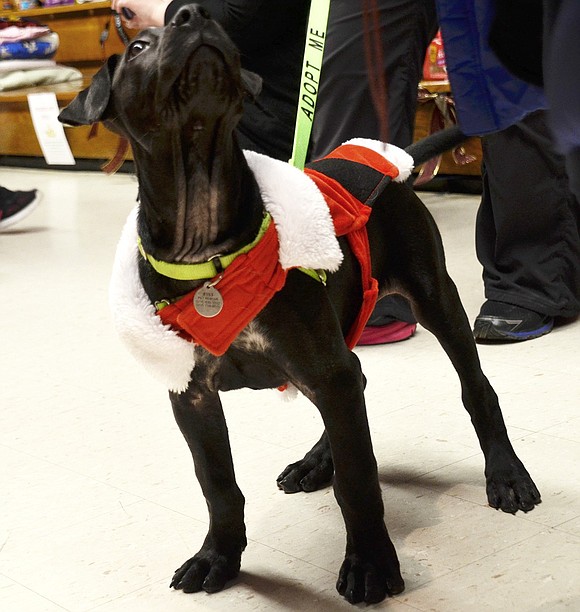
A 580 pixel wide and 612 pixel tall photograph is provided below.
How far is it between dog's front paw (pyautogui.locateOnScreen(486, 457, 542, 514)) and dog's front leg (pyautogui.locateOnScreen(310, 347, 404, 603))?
273 mm

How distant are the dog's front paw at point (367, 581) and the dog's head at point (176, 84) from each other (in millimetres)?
583

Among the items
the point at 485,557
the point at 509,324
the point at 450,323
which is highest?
the point at 450,323

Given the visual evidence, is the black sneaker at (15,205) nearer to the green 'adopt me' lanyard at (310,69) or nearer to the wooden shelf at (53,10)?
the wooden shelf at (53,10)

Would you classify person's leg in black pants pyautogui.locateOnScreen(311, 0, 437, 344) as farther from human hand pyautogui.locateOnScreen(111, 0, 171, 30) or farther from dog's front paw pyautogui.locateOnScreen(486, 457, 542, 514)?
dog's front paw pyautogui.locateOnScreen(486, 457, 542, 514)

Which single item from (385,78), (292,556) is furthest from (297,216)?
(385,78)

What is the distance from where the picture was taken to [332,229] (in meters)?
1.30

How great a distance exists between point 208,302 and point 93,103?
284 millimetres

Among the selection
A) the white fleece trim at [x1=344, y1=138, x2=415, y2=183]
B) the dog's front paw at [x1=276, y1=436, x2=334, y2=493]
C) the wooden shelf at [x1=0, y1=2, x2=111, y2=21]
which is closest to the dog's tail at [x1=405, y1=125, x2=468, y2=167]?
the white fleece trim at [x1=344, y1=138, x2=415, y2=183]

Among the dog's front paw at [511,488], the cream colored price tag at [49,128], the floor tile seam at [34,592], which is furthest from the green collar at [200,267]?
the cream colored price tag at [49,128]

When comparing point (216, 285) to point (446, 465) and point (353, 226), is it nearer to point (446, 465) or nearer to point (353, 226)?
point (353, 226)

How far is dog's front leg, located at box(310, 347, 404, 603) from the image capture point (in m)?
1.27

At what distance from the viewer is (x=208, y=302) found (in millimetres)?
1238

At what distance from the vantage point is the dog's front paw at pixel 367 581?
128cm

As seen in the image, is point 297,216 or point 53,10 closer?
point 297,216
